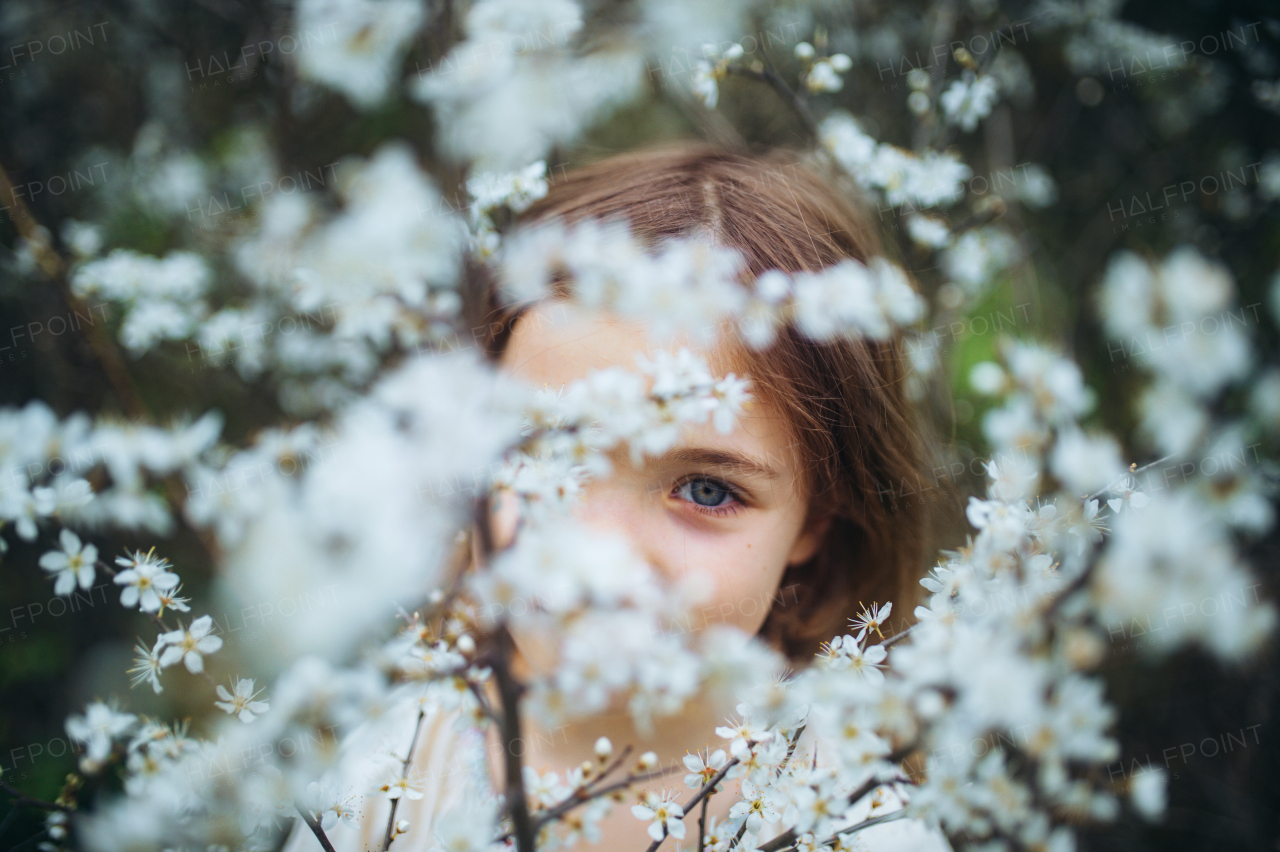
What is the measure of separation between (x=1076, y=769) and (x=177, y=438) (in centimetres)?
135

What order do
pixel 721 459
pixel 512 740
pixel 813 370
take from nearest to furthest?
pixel 512 740
pixel 721 459
pixel 813 370

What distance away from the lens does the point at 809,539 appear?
1089 mm

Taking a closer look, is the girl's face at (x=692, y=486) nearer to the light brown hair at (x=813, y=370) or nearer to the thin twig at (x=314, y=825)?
the light brown hair at (x=813, y=370)

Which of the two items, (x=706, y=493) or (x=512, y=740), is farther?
(x=706, y=493)

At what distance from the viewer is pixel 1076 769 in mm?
737

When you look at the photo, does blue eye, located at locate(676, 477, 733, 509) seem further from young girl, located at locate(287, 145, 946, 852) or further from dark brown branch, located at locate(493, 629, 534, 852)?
dark brown branch, located at locate(493, 629, 534, 852)

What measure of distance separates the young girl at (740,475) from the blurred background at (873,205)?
32cm

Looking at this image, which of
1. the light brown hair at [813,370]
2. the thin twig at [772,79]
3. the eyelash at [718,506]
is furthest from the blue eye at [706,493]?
the thin twig at [772,79]

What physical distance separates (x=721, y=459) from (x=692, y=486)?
0.06 meters

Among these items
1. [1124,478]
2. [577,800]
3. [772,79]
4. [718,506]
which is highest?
[772,79]

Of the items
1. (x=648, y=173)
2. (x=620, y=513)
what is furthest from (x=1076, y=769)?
(x=648, y=173)

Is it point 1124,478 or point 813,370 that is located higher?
point 813,370

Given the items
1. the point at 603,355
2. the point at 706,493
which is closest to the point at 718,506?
the point at 706,493

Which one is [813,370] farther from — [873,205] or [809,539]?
[873,205]
